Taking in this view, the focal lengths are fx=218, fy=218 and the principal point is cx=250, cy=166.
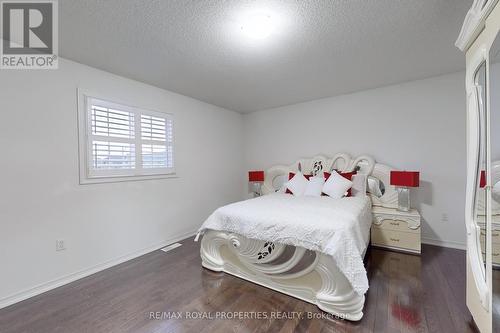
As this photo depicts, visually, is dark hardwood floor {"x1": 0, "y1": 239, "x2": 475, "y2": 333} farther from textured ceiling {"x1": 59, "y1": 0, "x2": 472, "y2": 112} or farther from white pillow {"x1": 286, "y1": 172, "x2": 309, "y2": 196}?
textured ceiling {"x1": 59, "y1": 0, "x2": 472, "y2": 112}

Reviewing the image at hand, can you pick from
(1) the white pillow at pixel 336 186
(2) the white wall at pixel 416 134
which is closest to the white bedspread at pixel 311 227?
(1) the white pillow at pixel 336 186

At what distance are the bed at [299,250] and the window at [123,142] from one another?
1.44 m

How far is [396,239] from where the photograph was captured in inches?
122

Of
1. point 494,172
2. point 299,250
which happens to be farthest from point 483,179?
point 299,250

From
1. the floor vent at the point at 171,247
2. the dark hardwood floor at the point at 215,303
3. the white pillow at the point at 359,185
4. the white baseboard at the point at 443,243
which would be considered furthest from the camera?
the white pillow at the point at 359,185

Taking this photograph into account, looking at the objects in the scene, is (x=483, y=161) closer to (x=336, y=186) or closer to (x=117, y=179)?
(x=336, y=186)

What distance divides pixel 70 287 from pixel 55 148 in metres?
1.48

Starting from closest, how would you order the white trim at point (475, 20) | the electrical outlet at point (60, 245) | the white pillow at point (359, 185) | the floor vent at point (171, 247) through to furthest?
the white trim at point (475, 20)
the electrical outlet at point (60, 245)
the floor vent at point (171, 247)
the white pillow at point (359, 185)

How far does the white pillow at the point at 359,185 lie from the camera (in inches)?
135

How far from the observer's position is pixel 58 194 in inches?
93.4

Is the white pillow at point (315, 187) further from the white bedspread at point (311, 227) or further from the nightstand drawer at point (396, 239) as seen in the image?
the nightstand drawer at point (396, 239)

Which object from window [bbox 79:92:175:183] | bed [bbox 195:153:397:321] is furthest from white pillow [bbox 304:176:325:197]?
window [bbox 79:92:175:183]

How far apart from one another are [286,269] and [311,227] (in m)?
0.51

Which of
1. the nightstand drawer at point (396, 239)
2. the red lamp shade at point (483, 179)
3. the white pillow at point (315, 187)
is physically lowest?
the nightstand drawer at point (396, 239)
